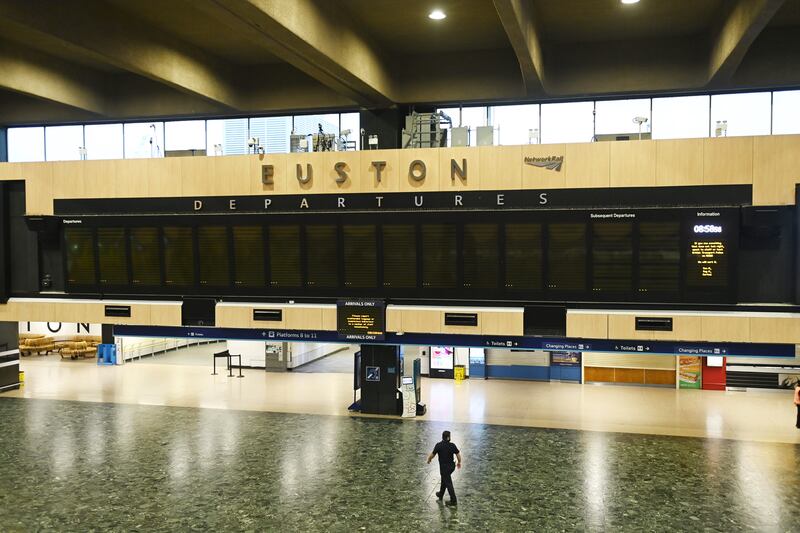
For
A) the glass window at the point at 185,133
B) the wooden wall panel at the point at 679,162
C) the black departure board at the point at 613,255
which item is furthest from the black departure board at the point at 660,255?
the glass window at the point at 185,133

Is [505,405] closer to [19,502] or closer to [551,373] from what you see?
[551,373]

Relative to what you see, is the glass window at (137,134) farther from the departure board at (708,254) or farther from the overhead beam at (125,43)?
the departure board at (708,254)

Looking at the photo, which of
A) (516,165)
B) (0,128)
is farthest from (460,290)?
(0,128)

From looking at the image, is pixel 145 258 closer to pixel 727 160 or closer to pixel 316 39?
pixel 316 39

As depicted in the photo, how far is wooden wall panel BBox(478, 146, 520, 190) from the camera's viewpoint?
1158 cm

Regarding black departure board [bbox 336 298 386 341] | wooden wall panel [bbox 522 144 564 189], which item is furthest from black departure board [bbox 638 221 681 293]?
black departure board [bbox 336 298 386 341]

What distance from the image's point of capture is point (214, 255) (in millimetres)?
12812

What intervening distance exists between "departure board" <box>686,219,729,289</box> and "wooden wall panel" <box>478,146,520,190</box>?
9.86 ft

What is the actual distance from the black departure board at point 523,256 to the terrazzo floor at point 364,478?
Answer: 12.1 feet

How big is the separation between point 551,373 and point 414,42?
12.5 metres

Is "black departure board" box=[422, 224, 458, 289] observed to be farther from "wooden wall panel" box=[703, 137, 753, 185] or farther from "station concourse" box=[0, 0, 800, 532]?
"wooden wall panel" box=[703, 137, 753, 185]

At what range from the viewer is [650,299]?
1098 cm

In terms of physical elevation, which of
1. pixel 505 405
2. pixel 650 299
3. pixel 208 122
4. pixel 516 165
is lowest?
pixel 505 405

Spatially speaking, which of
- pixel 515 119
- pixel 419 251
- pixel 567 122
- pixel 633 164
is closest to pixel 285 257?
pixel 419 251
